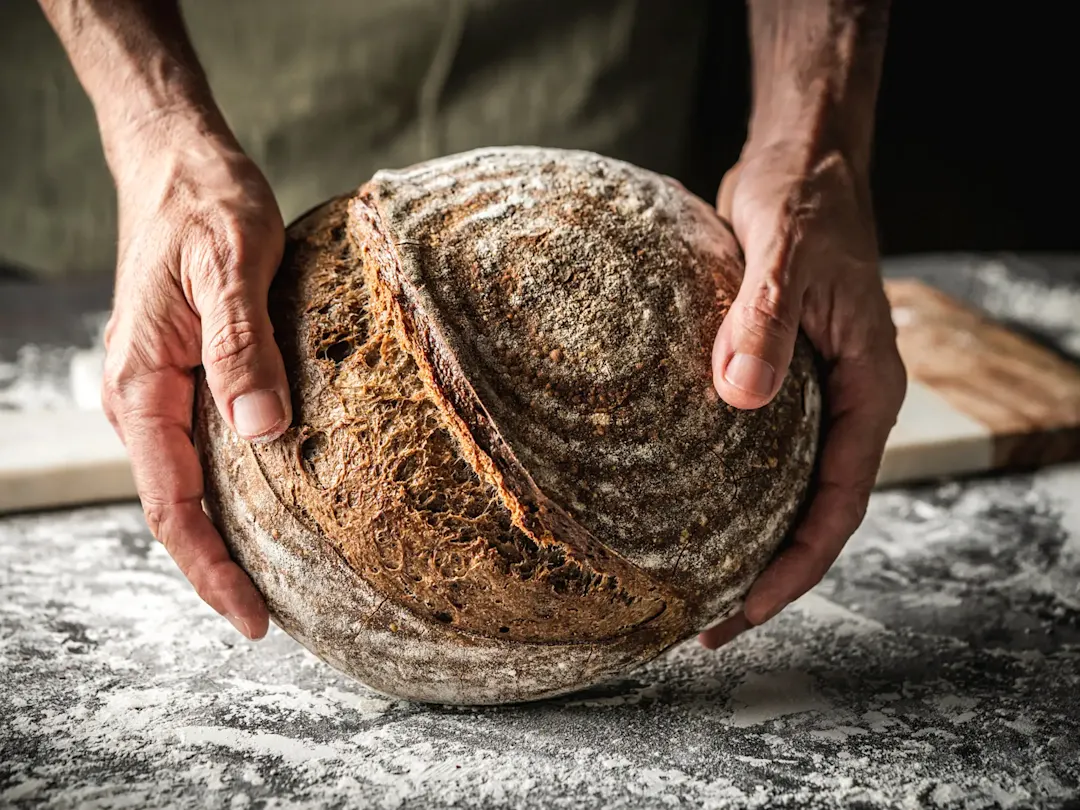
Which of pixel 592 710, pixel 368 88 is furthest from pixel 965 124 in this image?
pixel 592 710

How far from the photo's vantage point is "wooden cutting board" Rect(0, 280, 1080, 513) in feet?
8.08

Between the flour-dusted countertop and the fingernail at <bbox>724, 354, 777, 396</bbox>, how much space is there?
56cm

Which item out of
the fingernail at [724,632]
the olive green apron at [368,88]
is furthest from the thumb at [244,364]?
the olive green apron at [368,88]

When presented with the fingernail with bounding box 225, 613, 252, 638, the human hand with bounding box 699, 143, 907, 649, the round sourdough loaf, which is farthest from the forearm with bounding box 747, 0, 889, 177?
the fingernail with bounding box 225, 613, 252, 638

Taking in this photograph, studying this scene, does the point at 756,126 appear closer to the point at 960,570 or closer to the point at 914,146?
the point at 960,570

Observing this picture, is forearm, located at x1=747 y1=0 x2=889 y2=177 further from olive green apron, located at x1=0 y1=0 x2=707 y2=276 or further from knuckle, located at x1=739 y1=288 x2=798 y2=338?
olive green apron, located at x1=0 y1=0 x2=707 y2=276

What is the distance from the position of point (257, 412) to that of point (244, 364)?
69 mm

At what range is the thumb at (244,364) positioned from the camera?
1.49 m

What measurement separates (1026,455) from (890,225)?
198 centimetres

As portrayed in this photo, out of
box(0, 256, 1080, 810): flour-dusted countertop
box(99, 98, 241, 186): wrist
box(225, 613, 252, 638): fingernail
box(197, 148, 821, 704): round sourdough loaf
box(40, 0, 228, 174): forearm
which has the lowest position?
box(0, 256, 1080, 810): flour-dusted countertop

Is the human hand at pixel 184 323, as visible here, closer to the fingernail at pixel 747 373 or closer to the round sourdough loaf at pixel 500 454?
the round sourdough loaf at pixel 500 454

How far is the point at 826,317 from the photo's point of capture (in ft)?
5.82

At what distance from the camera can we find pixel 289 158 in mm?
3115

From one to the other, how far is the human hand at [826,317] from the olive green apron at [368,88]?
130 centimetres
